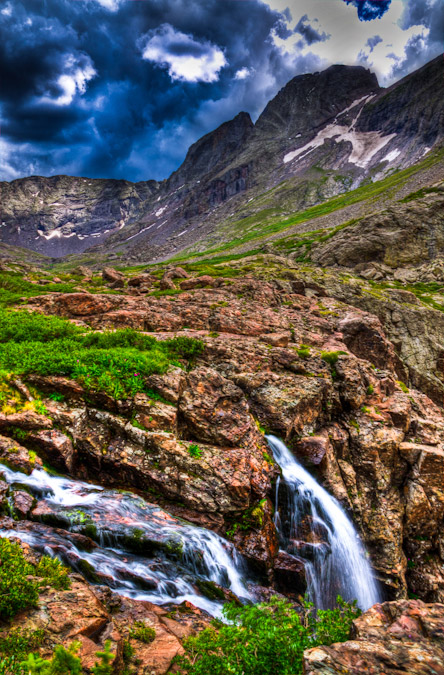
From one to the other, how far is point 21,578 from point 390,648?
253 inches

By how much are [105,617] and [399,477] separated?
1529 cm

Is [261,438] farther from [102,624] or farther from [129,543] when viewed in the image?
[102,624]

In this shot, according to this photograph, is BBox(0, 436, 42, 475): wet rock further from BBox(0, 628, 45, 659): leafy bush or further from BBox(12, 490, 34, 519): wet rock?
BBox(0, 628, 45, 659): leafy bush

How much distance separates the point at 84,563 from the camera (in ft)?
24.2

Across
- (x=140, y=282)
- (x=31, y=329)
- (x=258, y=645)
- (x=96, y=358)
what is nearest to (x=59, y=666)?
(x=258, y=645)

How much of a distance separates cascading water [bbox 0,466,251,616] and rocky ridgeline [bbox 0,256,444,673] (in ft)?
1.55

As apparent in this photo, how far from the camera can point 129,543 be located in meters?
8.51

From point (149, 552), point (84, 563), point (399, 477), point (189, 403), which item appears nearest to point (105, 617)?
point (84, 563)

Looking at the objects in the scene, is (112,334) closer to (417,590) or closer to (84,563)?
(84,563)

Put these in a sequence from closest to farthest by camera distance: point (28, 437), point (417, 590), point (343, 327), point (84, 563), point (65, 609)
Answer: point (65, 609), point (84, 563), point (28, 437), point (417, 590), point (343, 327)

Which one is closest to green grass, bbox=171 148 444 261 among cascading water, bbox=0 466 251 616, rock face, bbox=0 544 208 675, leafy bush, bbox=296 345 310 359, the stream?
leafy bush, bbox=296 345 310 359

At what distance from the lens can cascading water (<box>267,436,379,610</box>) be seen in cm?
1173

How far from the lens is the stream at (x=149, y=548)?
25.1 ft

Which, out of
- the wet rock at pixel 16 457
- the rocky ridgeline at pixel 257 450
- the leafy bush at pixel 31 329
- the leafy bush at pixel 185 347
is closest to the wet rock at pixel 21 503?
the rocky ridgeline at pixel 257 450
